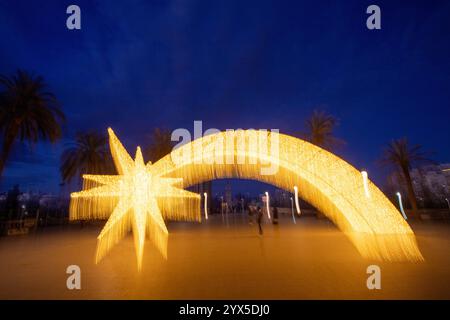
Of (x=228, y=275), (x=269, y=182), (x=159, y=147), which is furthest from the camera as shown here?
(x=159, y=147)

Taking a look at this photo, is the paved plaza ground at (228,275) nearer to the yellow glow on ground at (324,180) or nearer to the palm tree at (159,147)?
the yellow glow on ground at (324,180)

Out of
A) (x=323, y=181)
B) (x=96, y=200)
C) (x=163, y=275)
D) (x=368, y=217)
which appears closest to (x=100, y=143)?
(x=96, y=200)

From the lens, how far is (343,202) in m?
9.40

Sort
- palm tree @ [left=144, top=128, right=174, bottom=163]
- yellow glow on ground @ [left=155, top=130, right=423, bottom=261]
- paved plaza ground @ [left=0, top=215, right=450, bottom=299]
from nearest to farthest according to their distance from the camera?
paved plaza ground @ [left=0, top=215, right=450, bottom=299] < yellow glow on ground @ [left=155, top=130, right=423, bottom=261] < palm tree @ [left=144, top=128, right=174, bottom=163]

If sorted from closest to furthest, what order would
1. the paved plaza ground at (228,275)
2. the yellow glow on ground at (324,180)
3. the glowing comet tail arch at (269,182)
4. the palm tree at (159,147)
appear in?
the paved plaza ground at (228,275) < the glowing comet tail arch at (269,182) < the yellow glow on ground at (324,180) < the palm tree at (159,147)

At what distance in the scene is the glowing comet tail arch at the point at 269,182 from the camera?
8.14 m

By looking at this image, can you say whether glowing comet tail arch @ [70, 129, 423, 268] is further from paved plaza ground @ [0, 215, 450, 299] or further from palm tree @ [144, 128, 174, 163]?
palm tree @ [144, 128, 174, 163]

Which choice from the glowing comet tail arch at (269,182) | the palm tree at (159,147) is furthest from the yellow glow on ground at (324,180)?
the palm tree at (159,147)

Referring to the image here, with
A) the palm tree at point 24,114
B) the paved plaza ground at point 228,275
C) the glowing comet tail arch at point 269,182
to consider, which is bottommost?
the paved plaza ground at point 228,275

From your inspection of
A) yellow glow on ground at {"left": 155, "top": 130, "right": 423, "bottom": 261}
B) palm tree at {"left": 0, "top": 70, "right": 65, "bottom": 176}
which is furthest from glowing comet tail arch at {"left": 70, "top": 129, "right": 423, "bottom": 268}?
palm tree at {"left": 0, "top": 70, "right": 65, "bottom": 176}

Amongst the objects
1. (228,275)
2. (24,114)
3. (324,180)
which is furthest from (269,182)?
(24,114)

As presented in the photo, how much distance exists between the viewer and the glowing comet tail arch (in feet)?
26.7

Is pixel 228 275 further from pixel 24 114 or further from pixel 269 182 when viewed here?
pixel 24 114

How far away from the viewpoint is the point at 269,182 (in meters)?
10.9
